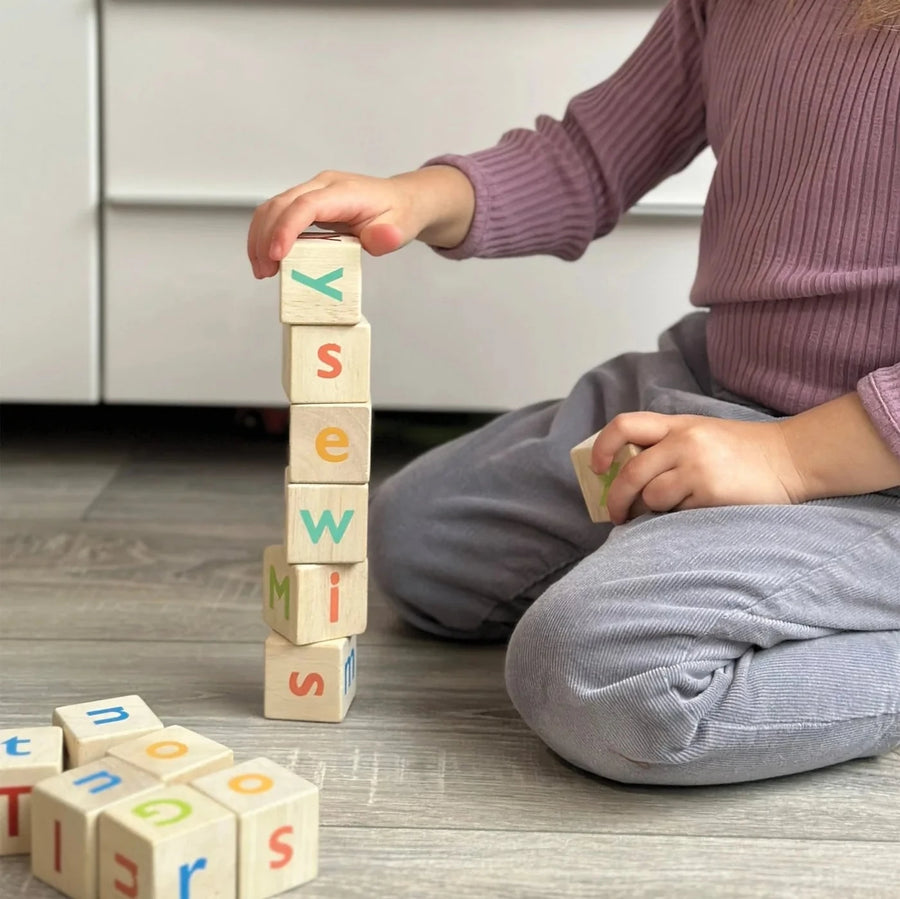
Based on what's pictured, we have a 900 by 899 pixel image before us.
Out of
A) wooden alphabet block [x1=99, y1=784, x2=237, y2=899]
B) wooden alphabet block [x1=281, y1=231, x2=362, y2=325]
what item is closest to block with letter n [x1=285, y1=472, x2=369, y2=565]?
wooden alphabet block [x1=281, y1=231, x2=362, y2=325]

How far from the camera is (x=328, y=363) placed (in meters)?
0.77

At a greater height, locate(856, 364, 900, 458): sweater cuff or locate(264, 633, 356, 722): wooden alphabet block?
locate(856, 364, 900, 458): sweater cuff

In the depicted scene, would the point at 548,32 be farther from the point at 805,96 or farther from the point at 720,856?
the point at 720,856

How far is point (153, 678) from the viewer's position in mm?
909

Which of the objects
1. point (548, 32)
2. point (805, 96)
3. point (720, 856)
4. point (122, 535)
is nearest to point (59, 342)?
point (122, 535)

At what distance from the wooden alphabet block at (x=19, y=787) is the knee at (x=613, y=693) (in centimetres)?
27

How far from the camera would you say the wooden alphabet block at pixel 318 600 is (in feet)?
2.66

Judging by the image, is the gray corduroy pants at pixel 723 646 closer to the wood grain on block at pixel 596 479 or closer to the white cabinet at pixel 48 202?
the wood grain on block at pixel 596 479

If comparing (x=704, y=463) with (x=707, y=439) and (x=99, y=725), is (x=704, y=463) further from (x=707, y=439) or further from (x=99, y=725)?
(x=99, y=725)

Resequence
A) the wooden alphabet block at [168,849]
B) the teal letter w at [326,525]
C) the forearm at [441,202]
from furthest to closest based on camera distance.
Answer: the forearm at [441,202]
the teal letter w at [326,525]
the wooden alphabet block at [168,849]

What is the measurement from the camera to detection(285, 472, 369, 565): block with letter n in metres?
0.80

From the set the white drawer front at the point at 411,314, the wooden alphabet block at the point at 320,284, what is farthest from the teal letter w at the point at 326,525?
the white drawer front at the point at 411,314

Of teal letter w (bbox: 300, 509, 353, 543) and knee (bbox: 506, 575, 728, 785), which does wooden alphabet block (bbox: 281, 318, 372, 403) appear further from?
knee (bbox: 506, 575, 728, 785)

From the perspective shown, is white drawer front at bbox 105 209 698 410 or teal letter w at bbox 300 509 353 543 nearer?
teal letter w at bbox 300 509 353 543
